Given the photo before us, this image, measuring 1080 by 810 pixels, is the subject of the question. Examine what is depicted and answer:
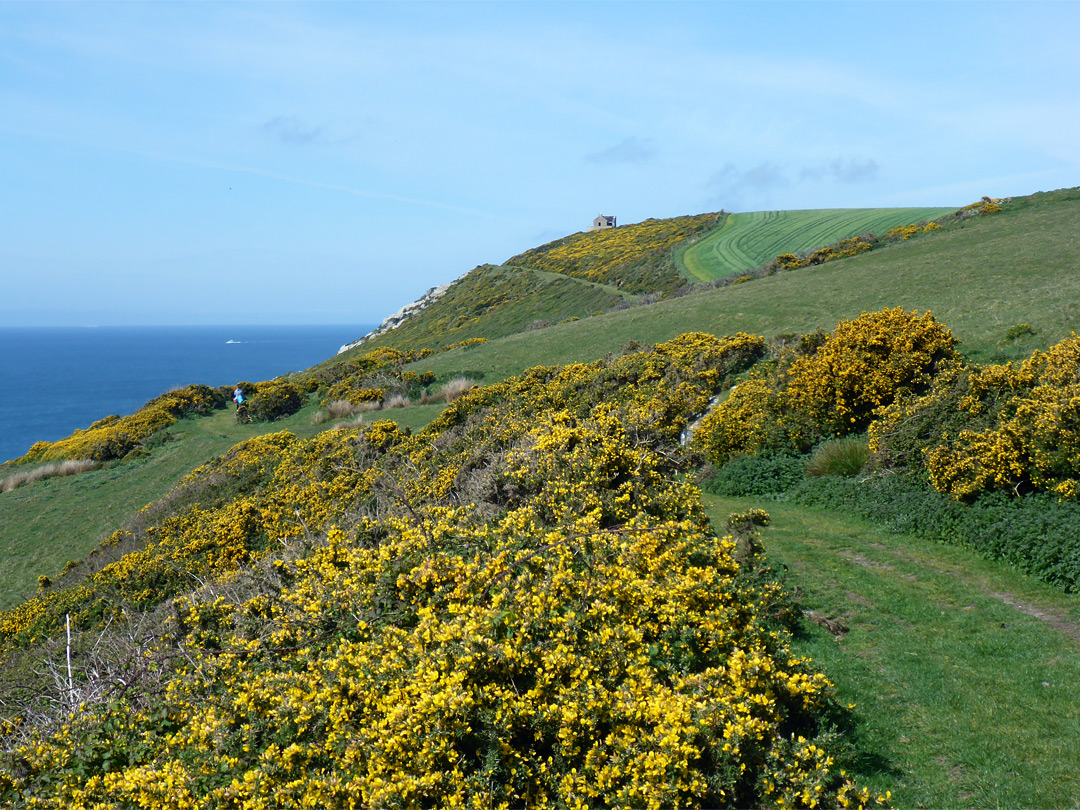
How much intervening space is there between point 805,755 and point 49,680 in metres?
7.94

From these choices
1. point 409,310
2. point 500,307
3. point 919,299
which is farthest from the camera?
point 409,310

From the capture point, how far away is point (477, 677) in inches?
212

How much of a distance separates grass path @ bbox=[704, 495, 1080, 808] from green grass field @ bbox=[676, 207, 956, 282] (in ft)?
151

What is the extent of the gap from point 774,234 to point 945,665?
70.8 metres

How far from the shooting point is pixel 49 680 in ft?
24.7

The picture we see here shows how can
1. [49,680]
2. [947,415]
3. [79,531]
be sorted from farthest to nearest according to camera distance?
[79,531]
[947,415]
[49,680]

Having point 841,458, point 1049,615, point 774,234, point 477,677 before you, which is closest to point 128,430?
point 841,458

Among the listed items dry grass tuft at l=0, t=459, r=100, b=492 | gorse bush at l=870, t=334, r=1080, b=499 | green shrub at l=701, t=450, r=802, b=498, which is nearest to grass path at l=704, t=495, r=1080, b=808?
gorse bush at l=870, t=334, r=1080, b=499

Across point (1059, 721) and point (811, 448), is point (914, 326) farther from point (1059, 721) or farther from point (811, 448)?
point (1059, 721)

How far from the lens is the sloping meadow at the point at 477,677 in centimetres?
477

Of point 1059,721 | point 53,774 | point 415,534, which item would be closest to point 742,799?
point 1059,721

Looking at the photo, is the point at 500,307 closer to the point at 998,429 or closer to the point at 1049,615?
the point at 998,429

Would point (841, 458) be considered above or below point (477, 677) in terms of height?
below

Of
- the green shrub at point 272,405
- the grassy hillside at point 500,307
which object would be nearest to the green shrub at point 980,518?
the green shrub at point 272,405
